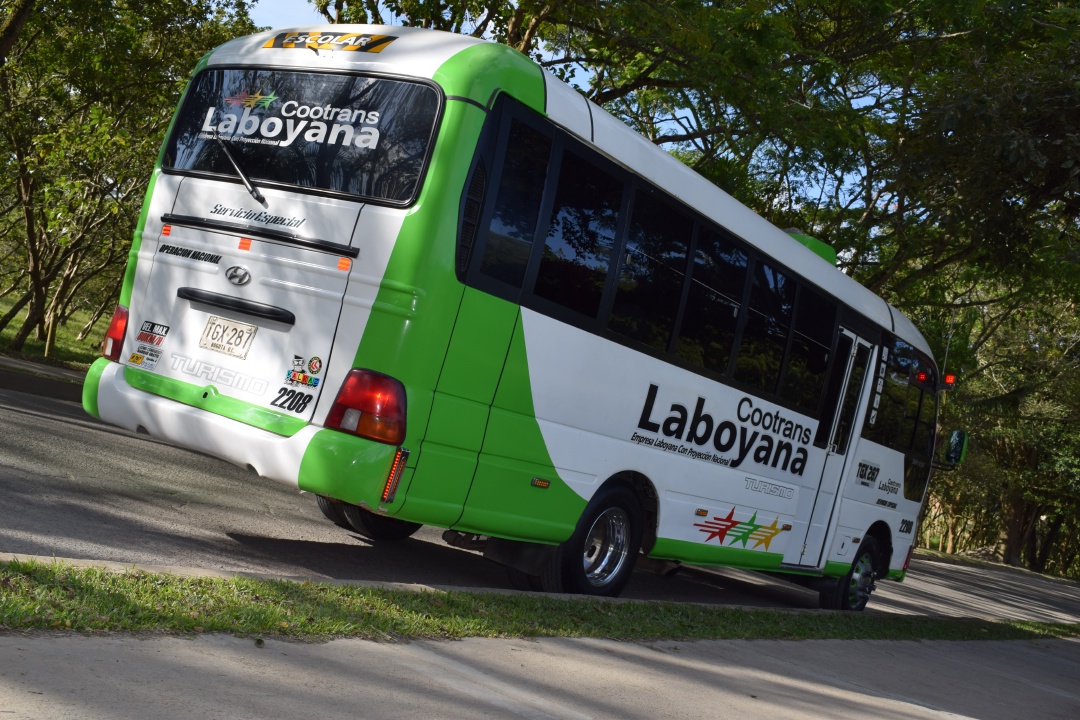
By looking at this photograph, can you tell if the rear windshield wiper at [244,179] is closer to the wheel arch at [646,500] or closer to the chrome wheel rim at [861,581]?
the wheel arch at [646,500]

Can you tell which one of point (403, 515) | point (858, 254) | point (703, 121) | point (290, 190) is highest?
point (703, 121)

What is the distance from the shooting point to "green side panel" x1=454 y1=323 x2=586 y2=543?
6.66 m

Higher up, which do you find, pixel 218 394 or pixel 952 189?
pixel 952 189

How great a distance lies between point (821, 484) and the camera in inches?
412

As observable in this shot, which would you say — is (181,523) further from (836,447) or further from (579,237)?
(836,447)

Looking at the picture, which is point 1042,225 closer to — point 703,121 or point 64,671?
point 703,121

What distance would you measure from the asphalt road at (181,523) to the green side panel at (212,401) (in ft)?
2.85

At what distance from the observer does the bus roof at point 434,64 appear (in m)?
6.60

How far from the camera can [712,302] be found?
834cm

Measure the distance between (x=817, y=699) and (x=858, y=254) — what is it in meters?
12.5

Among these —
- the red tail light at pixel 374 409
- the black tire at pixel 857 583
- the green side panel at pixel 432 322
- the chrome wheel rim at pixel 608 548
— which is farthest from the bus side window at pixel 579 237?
the black tire at pixel 857 583

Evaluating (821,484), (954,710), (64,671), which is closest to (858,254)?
(821,484)

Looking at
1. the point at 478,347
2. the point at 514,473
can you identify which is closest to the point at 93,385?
the point at 478,347

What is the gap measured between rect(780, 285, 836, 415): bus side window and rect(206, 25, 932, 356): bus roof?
4.17 feet
